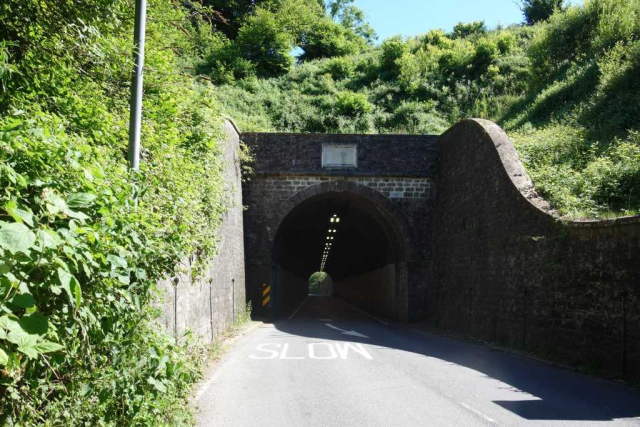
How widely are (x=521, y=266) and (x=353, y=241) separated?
24.1m

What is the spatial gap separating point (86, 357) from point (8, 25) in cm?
363

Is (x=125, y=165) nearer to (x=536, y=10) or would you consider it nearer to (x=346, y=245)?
(x=346, y=245)

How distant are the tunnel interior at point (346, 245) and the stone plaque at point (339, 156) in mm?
1437

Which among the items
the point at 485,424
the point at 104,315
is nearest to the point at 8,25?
the point at 104,315

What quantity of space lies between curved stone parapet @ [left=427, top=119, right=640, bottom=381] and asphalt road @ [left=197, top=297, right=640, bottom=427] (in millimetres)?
897

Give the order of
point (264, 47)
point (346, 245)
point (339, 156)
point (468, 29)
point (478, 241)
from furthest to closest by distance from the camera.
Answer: point (468, 29) < point (264, 47) < point (346, 245) < point (339, 156) < point (478, 241)

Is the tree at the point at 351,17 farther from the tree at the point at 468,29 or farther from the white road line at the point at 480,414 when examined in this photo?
the white road line at the point at 480,414

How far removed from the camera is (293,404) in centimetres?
711

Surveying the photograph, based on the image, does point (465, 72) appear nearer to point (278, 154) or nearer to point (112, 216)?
point (278, 154)

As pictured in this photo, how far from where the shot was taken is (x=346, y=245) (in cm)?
4056

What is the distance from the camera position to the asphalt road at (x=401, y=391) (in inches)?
253

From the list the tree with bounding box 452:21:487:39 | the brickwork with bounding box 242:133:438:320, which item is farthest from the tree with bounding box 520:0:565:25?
the brickwork with bounding box 242:133:438:320

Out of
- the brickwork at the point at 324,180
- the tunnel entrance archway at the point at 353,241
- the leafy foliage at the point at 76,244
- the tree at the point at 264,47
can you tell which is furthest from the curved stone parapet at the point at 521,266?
the tree at the point at 264,47

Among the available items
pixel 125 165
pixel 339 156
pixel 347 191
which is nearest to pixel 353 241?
pixel 347 191
